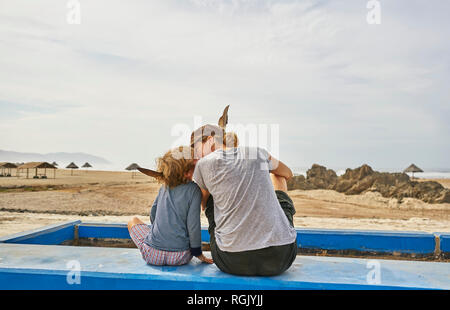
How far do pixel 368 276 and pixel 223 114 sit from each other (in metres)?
1.18

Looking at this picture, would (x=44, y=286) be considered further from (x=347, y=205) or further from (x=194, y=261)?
(x=347, y=205)

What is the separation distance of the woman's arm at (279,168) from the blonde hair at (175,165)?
0.42m

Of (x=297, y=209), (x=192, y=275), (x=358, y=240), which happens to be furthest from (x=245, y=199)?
(x=297, y=209)

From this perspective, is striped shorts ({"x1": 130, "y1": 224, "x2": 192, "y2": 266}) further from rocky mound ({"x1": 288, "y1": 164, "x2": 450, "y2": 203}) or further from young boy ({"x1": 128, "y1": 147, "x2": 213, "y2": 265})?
rocky mound ({"x1": 288, "y1": 164, "x2": 450, "y2": 203})

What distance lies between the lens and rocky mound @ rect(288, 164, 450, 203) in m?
13.1

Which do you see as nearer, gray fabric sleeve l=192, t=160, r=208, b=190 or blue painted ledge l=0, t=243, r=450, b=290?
blue painted ledge l=0, t=243, r=450, b=290

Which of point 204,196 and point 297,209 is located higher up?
point 204,196

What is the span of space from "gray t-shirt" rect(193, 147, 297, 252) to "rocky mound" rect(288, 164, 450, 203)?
12.4m

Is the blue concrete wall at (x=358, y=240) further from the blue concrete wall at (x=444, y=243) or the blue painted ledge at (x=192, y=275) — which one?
the blue painted ledge at (x=192, y=275)

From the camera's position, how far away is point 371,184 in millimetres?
14117

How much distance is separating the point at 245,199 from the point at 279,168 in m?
0.34

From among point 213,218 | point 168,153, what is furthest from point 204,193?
point 168,153

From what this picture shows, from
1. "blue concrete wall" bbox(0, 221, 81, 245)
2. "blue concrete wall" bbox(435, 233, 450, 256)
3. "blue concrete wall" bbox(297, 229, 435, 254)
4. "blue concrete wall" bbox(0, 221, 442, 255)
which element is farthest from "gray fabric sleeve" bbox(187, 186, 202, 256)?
"blue concrete wall" bbox(435, 233, 450, 256)

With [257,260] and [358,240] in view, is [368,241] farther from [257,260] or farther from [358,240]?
[257,260]
